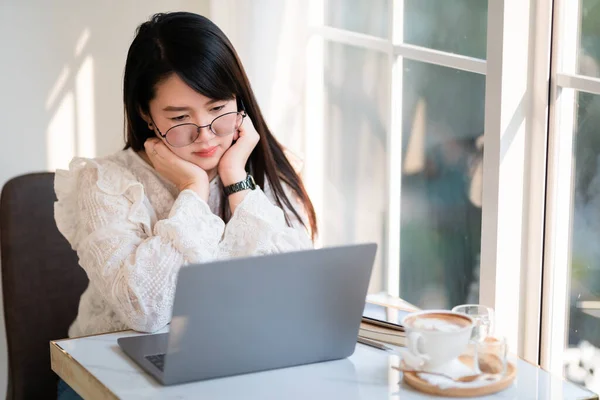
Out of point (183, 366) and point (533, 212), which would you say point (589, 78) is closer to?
point (533, 212)

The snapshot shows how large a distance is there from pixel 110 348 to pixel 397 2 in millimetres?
1146

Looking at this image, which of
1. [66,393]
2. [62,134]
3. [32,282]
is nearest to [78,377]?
[66,393]

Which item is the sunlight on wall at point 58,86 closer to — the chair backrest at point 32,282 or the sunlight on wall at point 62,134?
the sunlight on wall at point 62,134

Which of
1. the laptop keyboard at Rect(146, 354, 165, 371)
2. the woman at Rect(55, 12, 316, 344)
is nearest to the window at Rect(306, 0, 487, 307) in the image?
the woman at Rect(55, 12, 316, 344)

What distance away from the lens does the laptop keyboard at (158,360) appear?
1.25m

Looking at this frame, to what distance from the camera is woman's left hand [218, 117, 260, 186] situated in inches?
69.8

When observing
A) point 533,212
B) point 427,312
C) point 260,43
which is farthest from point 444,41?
point 427,312

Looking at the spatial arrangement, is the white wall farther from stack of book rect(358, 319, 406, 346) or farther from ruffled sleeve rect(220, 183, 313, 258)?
stack of book rect(358, 319, 406, 346)

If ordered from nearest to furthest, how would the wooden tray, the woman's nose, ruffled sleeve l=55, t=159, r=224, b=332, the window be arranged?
1. the wooden tray
2. ruffled sleeve l=55, t=159, r=224, b=332
3. the woman's nose
4. the window

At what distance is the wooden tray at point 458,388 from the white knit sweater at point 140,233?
1.63 feet

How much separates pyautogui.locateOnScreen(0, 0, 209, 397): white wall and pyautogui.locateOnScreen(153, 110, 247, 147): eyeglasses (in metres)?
0.77

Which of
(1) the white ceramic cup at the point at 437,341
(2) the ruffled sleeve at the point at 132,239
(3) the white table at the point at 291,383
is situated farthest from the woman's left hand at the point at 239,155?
(1) the white ceramic cup at the point at 437,341

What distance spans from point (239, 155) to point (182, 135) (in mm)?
145

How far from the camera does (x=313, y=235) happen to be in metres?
1.96
